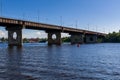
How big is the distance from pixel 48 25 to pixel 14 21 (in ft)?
119

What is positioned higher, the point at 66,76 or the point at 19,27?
the point at 19,27

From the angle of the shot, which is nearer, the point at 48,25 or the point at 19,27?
the point at 19,27

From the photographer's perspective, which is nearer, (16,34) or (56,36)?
(16,34)

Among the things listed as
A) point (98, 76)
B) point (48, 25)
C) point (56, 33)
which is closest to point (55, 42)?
point (56, 33)

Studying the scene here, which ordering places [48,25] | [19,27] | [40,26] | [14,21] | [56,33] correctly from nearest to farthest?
[14,21] < [19,27] < [40,26] < [48,25] < [56,33]

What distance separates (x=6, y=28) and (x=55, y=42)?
185 feet

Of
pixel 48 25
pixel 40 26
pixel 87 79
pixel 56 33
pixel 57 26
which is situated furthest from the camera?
pixel 56 33

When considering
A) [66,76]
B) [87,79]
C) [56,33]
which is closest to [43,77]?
[66,76]

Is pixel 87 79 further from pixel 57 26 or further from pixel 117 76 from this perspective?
pixel 57 26

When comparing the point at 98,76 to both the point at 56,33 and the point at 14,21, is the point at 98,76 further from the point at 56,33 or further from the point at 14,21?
the point at 56,33

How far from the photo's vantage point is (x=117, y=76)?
26.7 metres

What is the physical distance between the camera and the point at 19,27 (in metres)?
137

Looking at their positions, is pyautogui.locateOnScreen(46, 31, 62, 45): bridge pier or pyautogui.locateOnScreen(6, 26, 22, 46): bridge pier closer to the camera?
pyautogui.locateOnScreen(6, 26, 22, 46): bridge pier

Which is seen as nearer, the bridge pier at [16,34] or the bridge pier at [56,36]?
the bridge pier at [16,34]
